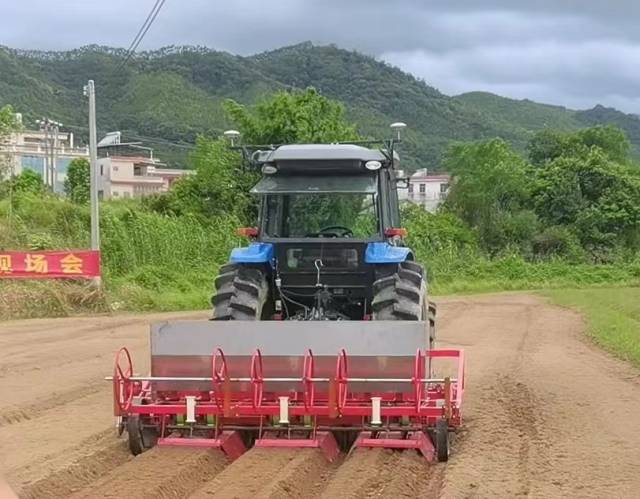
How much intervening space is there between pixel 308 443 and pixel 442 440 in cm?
98

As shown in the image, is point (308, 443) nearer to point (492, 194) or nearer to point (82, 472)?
point (82, 472)

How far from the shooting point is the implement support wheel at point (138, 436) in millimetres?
6844

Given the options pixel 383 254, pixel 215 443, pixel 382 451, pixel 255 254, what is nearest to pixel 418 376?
pixel 382 451

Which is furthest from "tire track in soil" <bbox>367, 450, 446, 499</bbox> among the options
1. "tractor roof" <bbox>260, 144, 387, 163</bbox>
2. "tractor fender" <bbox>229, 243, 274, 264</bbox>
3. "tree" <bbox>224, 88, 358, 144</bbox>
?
"tree" <bbox>224, 88, 358, 144</bbox>

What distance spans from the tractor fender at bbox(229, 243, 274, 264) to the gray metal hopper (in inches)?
49.3

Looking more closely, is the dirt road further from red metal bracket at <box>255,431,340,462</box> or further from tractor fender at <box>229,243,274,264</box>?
tractor fender at <box>229,243,274,264</box>

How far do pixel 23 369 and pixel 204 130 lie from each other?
6452 centimetres

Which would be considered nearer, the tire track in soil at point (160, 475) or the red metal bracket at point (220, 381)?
the tire track in soil at point (160, 475)

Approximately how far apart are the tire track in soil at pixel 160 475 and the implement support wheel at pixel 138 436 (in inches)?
4.8

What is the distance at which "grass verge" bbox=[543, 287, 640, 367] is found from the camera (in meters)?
15.0

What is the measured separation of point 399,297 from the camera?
7871mm

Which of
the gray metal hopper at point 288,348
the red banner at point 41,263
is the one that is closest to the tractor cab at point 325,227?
the gray metal hopper at point 288,348

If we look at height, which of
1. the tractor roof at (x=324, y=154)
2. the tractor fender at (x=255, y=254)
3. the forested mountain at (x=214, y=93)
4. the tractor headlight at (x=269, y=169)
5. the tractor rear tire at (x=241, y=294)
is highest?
the forested mountain at (x=214, y=93)

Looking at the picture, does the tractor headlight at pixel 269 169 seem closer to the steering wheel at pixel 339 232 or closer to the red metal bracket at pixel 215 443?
the steering wheel at pixel 339 232
